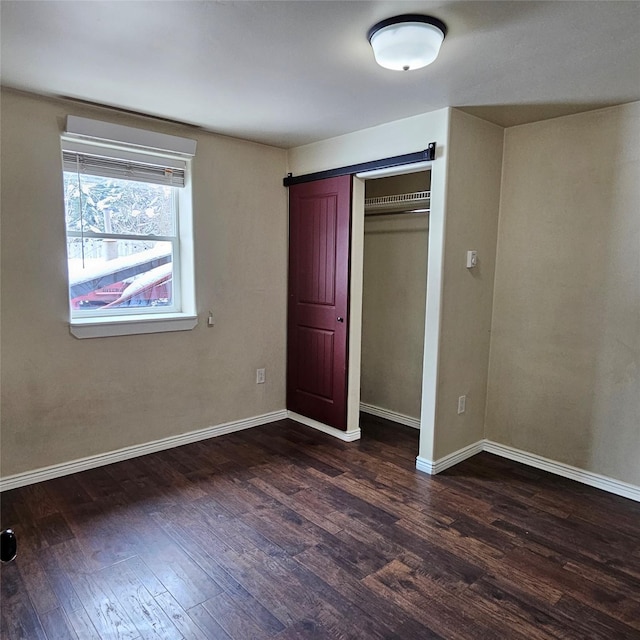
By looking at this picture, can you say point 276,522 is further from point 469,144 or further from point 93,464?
point 469,144

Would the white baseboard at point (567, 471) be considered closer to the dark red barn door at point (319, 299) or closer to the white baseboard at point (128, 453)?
the dark red barn door at point (319, 299)

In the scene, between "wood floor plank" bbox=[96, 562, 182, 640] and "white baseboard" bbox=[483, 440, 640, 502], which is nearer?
"wood floor plank" bbox=[96, 562, 182, 640]

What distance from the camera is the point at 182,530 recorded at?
2359 millimetres

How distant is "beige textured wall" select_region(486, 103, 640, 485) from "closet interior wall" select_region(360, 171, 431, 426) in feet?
2.22

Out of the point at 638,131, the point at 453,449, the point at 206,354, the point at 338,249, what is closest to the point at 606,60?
the point at 638,131

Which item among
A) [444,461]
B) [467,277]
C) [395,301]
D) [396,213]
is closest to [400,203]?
[396,213]

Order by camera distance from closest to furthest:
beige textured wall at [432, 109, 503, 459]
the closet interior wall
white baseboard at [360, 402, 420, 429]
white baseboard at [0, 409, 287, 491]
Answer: white baseboard at [0, 409, 287, 491] < beige textured wall at [432, 109, 503, 459] < the closet interior wall < white baseboard at [360, 402, 420, 429]

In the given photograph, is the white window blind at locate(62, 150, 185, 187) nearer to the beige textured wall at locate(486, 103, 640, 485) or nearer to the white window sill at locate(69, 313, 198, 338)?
the white window sill at locate(69, 313, 198, 338)

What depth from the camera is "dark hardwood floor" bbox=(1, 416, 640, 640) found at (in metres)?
1.77

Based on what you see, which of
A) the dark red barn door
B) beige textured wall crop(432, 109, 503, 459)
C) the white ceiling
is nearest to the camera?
the white ceiling

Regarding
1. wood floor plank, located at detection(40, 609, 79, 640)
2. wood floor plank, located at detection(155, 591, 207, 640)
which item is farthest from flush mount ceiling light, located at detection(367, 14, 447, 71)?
wood floor plank, located at detection(40, 609, 79, 640)

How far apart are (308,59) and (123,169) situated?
1590 millimetres

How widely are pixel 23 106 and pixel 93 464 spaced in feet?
7.21

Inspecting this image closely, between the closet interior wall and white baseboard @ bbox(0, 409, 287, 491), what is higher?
Result: the closet interior wall
